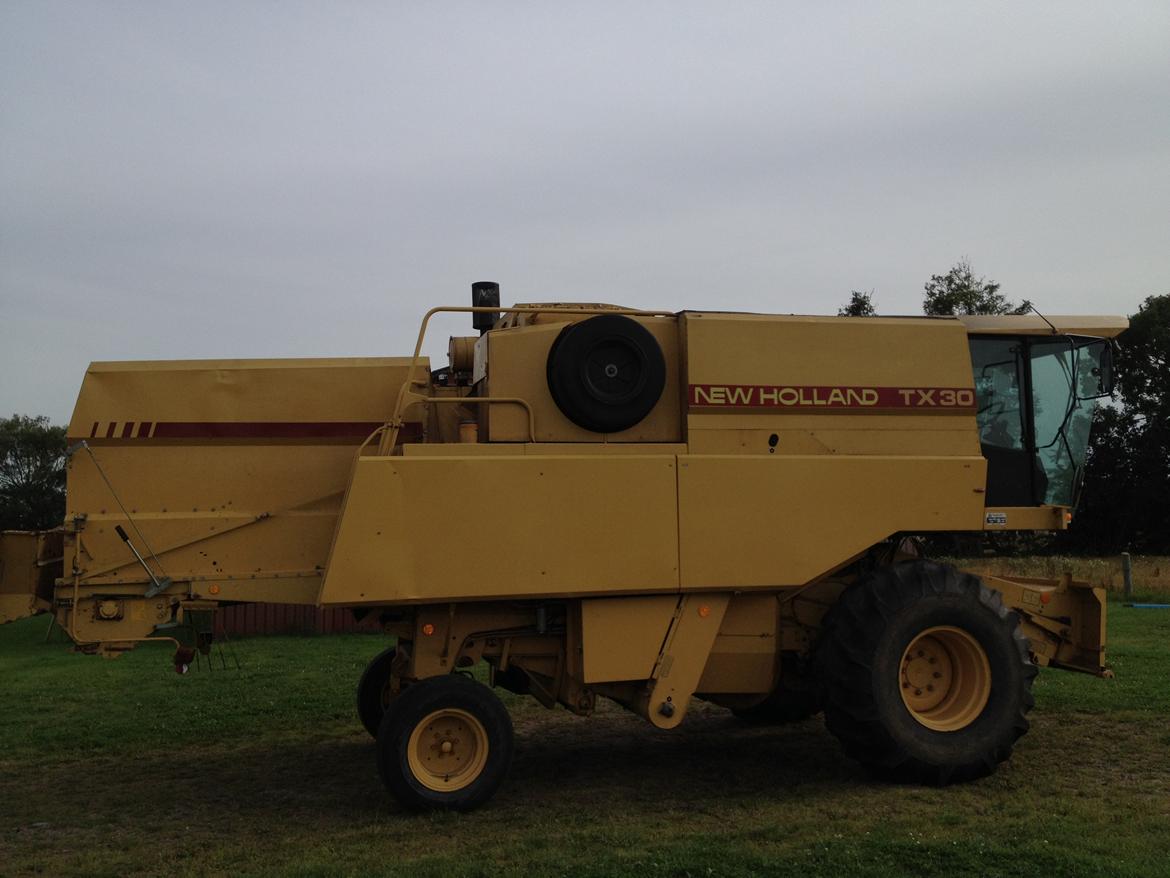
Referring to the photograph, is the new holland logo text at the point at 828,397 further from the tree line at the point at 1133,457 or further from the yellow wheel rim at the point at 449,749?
the tree line at the point at 1133,457

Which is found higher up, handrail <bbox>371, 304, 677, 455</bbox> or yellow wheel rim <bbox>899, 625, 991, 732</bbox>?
handrail <bbox>371, 304, 677, 455</bbox>

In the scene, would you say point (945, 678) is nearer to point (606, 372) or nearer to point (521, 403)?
point (606, 372)

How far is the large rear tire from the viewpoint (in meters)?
7.18

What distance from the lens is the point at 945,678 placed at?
762 centimetres

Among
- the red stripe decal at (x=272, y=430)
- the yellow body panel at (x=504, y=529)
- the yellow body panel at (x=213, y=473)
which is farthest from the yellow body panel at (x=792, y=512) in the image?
the yellow body panel at (x=213, y=473)

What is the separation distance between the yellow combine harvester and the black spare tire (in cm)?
2

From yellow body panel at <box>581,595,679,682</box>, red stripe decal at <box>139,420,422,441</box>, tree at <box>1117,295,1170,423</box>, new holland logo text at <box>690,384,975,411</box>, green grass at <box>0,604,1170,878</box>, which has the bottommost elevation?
green grass at <box>0,604,1170,878</box>

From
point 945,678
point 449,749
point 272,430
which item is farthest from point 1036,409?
point 272,430

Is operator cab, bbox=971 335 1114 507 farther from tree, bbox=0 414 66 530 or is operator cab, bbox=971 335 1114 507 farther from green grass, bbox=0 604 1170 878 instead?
tree, bbox=0 414 66 530

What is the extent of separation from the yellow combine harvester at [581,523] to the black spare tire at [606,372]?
2 cm

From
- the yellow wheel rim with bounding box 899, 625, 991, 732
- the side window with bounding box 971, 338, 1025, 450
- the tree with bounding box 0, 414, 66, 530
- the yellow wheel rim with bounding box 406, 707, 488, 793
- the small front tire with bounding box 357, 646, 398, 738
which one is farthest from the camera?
the tree with bounding box 0, 414, 66, 530

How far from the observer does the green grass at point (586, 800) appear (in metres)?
5.73

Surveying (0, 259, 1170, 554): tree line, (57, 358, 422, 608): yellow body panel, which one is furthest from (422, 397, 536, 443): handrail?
(0, 259, 1170, 554): tree line

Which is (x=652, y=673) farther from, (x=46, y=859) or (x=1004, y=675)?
(x=46, y=859)
